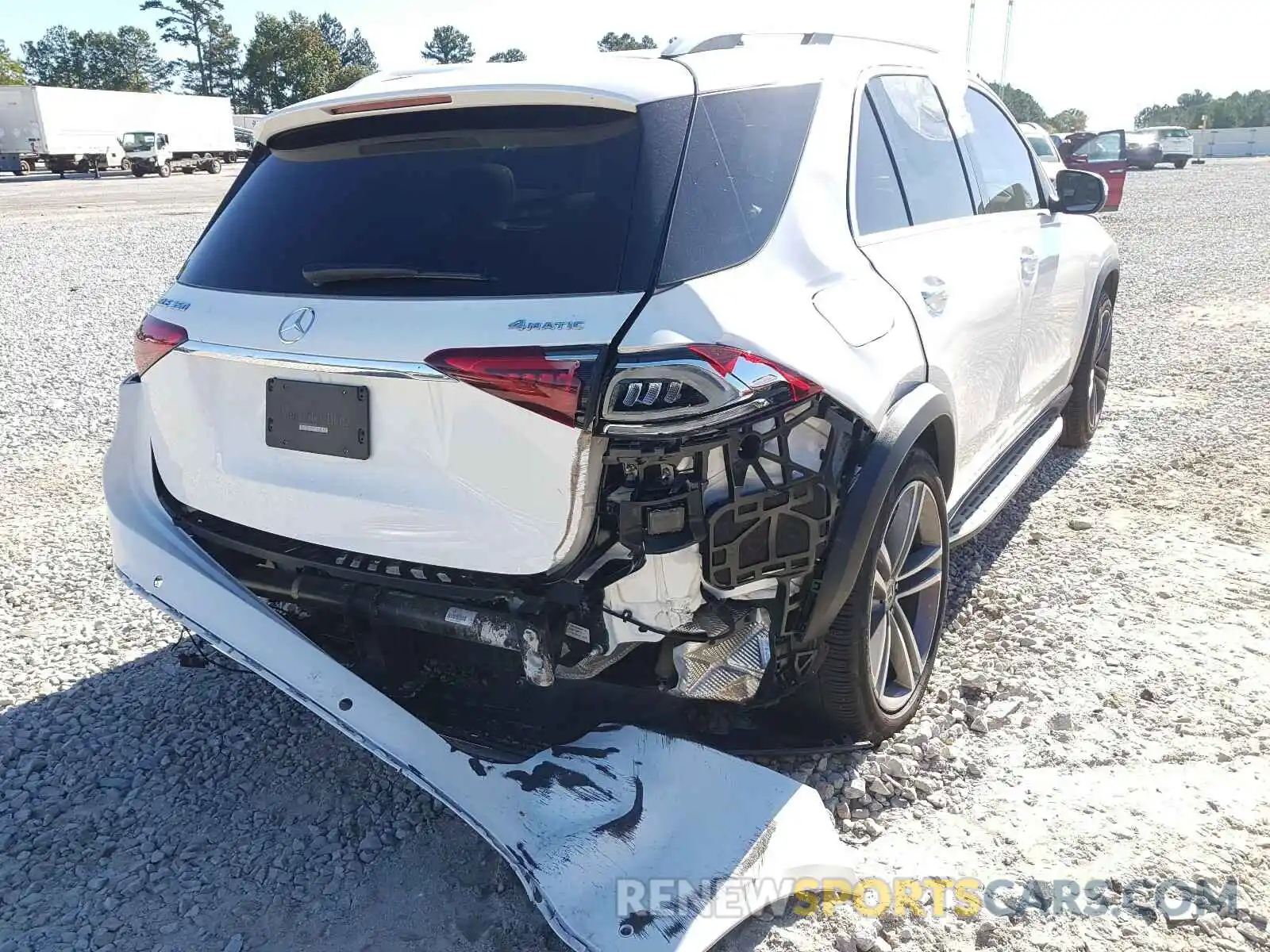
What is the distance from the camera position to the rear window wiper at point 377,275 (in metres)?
2.38

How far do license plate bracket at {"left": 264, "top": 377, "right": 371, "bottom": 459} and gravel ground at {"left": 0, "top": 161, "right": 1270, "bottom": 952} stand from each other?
1.09 m

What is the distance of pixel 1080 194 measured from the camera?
4805mm

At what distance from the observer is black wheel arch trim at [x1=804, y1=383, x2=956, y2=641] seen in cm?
247

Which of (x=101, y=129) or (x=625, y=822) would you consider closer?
(x=625, y=822)

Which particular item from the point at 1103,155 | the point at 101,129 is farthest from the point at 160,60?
the point at 1103,155

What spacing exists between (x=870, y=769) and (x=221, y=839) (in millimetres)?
1827

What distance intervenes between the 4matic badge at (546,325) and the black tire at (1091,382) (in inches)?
160

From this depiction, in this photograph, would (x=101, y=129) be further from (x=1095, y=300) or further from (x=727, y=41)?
(x=727, y=41)

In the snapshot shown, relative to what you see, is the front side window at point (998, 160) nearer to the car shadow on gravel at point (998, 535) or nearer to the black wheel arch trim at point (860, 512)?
the car shadow on gravel at point (998, 535)

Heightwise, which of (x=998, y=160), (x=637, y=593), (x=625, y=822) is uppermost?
(x=998, y=160)

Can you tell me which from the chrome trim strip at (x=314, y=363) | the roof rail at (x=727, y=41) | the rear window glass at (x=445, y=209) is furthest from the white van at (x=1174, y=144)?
the chrome trim strip at (x=314, y=363)

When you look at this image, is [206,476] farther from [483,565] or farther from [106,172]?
[106,172]

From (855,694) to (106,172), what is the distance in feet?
155

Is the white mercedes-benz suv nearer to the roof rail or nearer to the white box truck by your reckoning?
the roof rail
